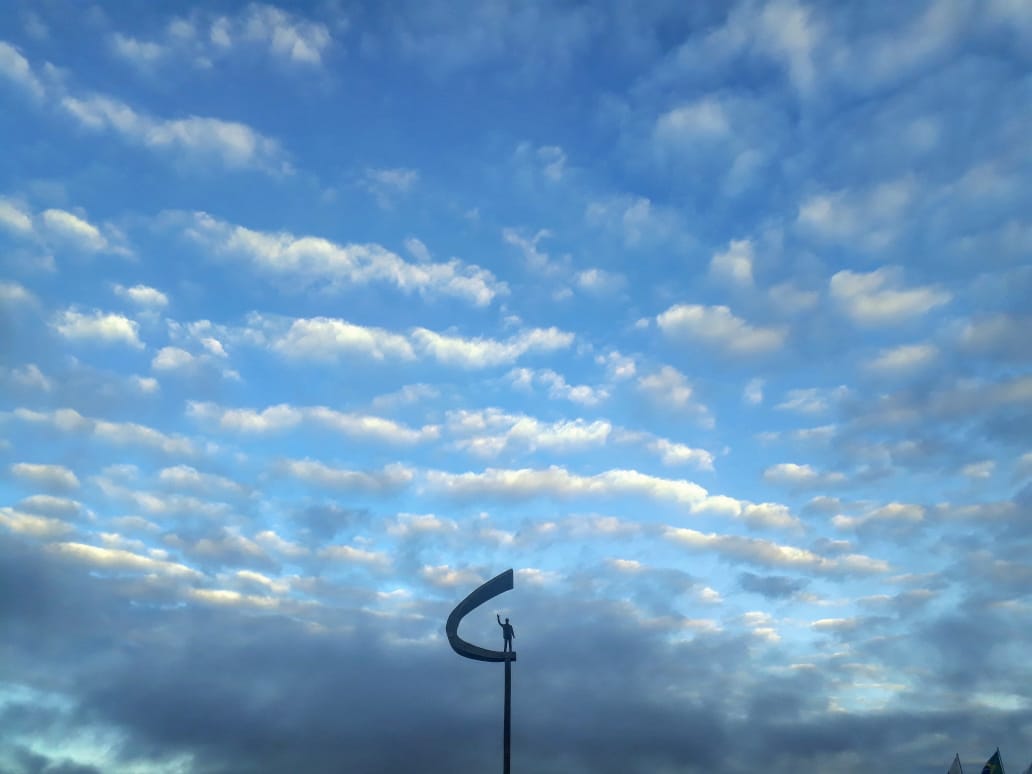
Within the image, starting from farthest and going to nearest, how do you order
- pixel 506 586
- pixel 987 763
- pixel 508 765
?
pixel 987 763 → pixel 506 586 → pixel 508 765

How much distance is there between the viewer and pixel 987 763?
7769 cm

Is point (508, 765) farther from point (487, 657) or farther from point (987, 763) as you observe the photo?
point (987, 763)

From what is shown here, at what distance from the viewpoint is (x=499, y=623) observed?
1342 inches

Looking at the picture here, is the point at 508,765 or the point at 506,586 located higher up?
the point at 506,586

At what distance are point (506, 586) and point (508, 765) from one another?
22.3ft

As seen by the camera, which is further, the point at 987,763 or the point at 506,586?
the point at 987,763

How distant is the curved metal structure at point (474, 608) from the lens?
34188 mm

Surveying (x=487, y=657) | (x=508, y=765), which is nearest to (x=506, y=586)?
(x=487, y=657)

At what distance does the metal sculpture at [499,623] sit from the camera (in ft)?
110

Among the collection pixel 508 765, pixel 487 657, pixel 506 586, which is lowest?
pixel 508 765

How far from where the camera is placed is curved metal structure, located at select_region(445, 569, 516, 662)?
34188mm

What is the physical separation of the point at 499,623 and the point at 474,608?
1.73 meters

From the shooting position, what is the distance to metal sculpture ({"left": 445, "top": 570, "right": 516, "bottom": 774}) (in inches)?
1321

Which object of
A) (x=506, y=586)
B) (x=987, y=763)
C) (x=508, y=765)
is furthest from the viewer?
(x=987, y=763)
